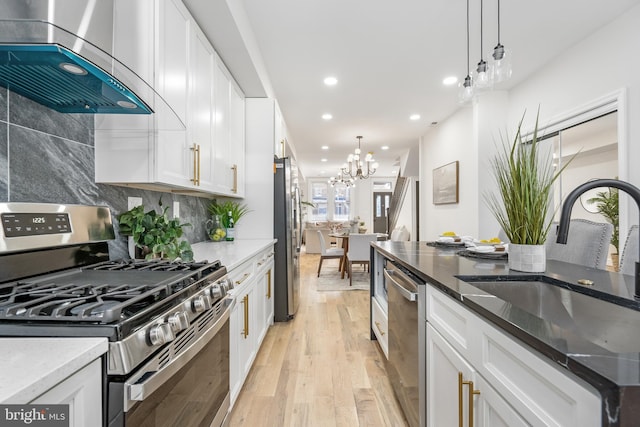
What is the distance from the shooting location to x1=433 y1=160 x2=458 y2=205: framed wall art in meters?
4.80

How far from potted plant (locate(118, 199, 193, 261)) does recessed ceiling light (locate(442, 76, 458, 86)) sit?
134 inches

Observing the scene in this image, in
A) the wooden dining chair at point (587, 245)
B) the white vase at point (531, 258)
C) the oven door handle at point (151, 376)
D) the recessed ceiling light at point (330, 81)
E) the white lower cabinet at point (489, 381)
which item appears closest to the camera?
the white lower cabinet at point (489, 381)

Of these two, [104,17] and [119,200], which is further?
[119,200]

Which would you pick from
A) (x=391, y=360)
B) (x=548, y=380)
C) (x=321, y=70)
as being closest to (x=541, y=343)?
(x=548, y=380)

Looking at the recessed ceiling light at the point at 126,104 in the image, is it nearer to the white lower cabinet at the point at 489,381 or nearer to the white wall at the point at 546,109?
the white lower cabinet at the point at 489,381

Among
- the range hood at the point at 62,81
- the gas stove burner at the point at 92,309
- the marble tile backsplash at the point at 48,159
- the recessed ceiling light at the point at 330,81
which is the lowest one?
the gas stove burner at the point at 92,309

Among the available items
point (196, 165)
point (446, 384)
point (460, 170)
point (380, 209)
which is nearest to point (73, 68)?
point (196, 165)

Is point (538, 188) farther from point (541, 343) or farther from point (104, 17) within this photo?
point (104, 17)

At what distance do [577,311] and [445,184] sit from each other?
175 inches

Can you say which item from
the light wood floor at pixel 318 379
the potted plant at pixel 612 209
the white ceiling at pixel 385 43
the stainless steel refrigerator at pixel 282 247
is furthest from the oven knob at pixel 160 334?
the potted plant at pixel 612 209

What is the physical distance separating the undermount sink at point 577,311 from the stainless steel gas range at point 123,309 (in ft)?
3.32

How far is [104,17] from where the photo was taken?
43.6 inches

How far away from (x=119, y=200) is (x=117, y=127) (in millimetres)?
381

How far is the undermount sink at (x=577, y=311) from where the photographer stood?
28.6 inches
